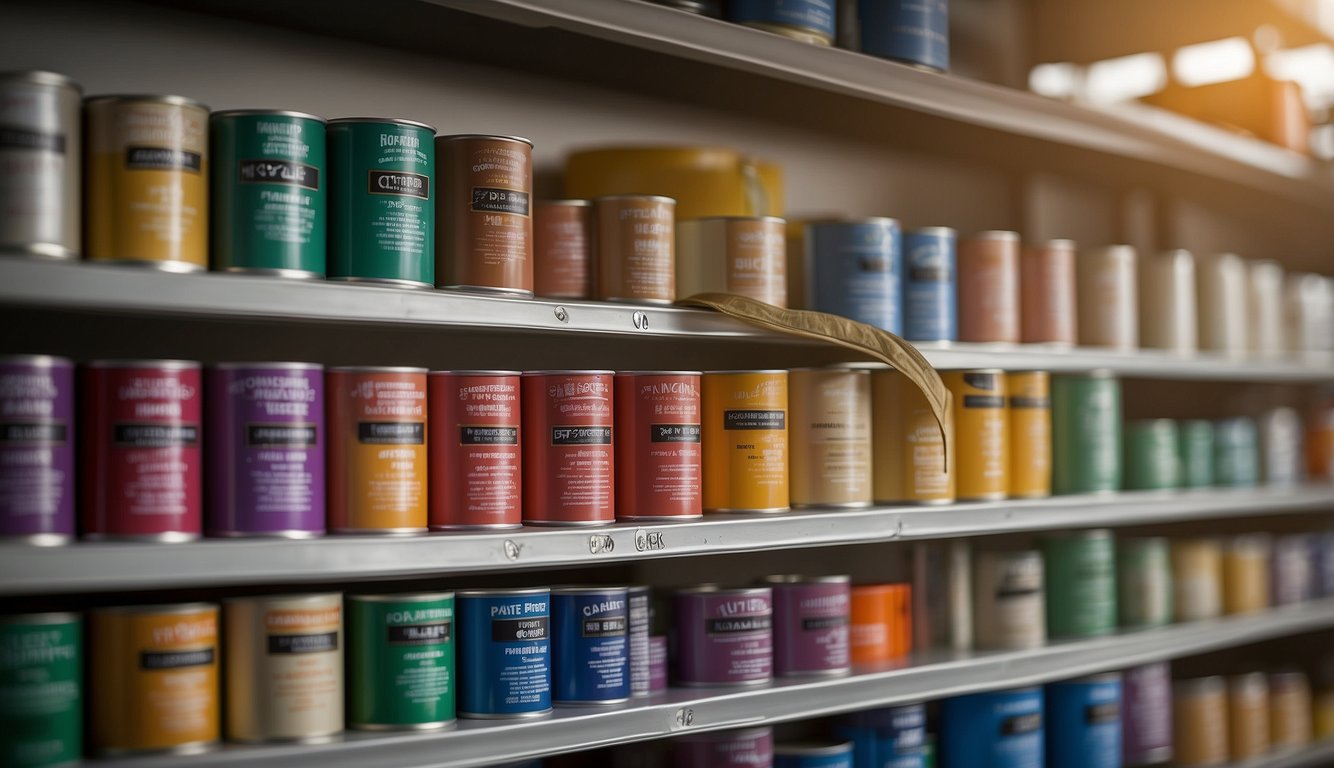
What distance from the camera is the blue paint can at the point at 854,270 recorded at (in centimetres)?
192

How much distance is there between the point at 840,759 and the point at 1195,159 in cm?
142

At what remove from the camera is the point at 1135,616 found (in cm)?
237

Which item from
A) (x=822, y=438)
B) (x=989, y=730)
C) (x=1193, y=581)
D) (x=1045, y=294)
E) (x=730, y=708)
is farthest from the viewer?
(x=1193, y=581)

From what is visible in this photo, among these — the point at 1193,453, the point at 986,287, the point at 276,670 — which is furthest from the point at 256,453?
the point at 1193,453

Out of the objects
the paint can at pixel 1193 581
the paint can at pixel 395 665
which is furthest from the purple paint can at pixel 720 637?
the paint can at pixel 1193 581

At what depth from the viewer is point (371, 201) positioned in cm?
148

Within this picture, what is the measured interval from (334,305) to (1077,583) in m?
1.45

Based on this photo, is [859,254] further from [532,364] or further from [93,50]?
[93,50]

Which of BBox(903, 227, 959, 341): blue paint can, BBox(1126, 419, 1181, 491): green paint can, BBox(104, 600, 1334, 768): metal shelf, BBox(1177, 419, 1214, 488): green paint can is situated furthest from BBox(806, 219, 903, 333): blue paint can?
BBox(1177, 419, 1214, 488): green paint can

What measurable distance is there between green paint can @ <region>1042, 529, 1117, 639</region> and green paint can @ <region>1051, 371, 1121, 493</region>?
0.10m

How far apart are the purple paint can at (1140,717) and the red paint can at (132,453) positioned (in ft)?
5.71

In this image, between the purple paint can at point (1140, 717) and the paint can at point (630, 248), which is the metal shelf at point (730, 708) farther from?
the paint can at point (630, 248)

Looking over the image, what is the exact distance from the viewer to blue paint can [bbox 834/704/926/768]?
1951 mm

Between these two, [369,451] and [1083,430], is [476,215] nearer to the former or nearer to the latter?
[369,451]
